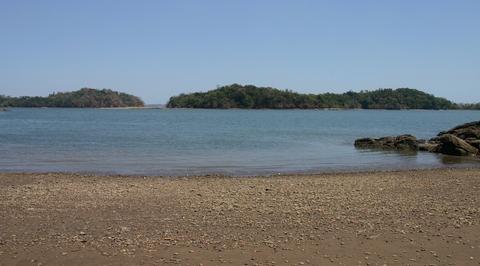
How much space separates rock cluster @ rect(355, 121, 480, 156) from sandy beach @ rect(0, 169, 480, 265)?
18.2 metres

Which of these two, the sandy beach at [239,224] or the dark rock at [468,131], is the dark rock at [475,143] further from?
the sandy beach at [239,224]

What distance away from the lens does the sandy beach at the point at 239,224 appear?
865 cm

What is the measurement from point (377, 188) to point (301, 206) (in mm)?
4472

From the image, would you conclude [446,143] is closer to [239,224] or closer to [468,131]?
[468,131]

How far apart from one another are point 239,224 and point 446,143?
27.4 metres

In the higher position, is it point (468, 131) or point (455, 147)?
point (468, 131)

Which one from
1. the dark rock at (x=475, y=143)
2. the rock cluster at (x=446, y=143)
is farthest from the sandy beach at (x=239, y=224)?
the dark rock at (x=475, y=143)

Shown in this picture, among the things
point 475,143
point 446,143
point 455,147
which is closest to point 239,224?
point 455,147

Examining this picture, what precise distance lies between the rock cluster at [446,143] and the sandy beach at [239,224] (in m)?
18.2

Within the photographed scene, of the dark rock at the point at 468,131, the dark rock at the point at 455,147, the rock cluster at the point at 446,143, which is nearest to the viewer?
the dark rock at the point at 455,147

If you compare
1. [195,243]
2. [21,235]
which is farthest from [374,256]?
[21,235]

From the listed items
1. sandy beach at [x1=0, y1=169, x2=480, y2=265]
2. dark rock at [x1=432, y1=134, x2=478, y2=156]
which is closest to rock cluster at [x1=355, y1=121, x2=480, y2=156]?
dark rock at [x1=432, y1=134, x2=478, y2=156]

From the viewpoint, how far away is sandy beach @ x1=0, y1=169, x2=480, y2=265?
8.65 metres

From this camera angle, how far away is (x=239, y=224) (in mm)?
10711
